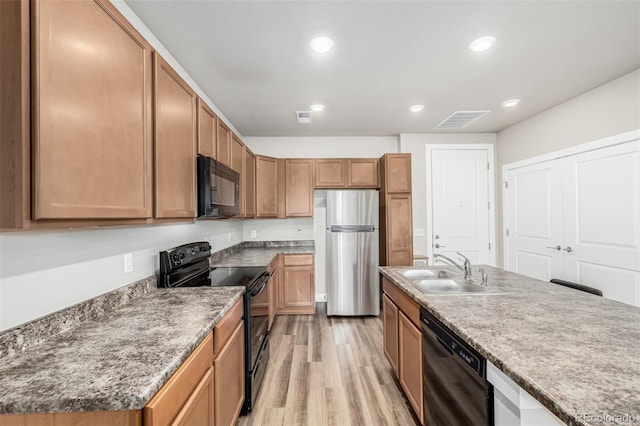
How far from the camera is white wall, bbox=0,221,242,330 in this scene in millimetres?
1008

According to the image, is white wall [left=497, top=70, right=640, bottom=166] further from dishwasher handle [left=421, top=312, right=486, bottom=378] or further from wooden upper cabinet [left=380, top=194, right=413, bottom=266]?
dishwasher handle [left=421, top=312, right=486, bottom=378]

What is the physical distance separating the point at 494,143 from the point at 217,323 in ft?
15.0

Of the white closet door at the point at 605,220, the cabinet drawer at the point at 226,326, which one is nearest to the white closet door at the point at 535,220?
the white closet door at the point at 605,220

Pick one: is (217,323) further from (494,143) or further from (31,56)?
(494,143)

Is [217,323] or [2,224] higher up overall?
[2,224]

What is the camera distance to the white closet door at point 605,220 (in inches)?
98.6

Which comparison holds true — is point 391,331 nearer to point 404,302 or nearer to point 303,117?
point 404,302

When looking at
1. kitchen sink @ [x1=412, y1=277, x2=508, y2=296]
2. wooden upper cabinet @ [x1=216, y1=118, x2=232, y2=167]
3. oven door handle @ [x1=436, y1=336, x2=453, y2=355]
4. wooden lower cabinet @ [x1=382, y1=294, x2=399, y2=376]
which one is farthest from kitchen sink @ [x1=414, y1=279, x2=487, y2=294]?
wooden upper cabinet @ [x1=216, y1=118, x2=232, y2=167]

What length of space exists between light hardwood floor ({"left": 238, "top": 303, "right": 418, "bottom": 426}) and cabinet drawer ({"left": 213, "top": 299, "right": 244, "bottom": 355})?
29.9 inches

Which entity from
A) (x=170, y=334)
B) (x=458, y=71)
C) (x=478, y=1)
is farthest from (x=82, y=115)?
(x=458, y=71)

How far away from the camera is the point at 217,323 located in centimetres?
139

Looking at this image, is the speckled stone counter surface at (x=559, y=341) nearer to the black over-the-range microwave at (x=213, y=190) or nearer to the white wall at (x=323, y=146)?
the black over-the-range microwave at (x=213, y=190)

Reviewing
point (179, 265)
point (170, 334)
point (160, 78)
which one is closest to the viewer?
point (170, 334)

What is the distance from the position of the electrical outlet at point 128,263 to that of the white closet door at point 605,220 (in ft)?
13.2
